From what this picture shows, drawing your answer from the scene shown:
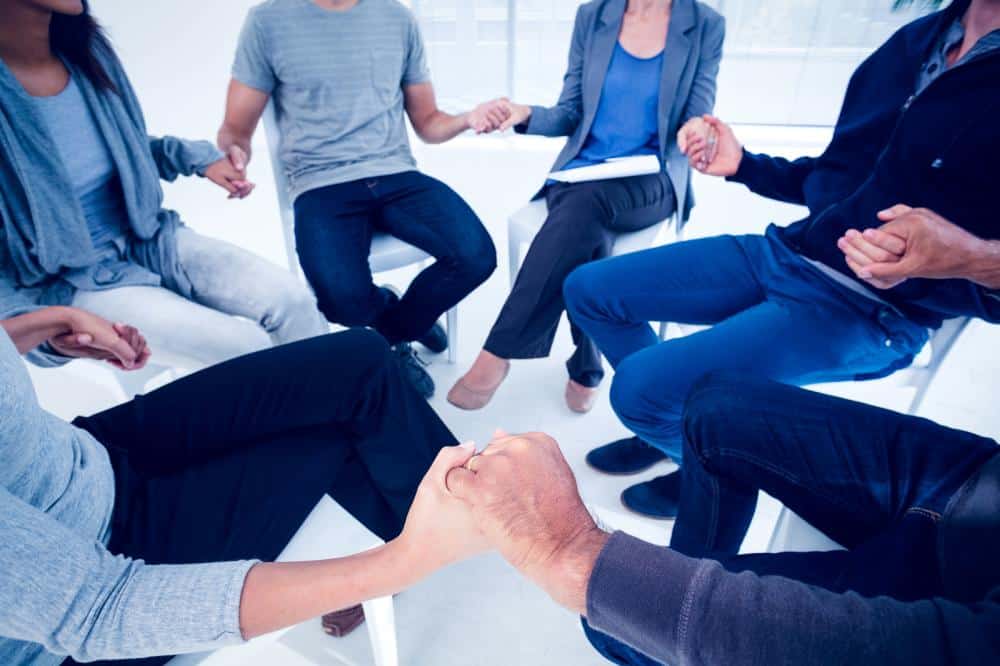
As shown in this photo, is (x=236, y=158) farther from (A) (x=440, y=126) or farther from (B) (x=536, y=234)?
(B) (x=536, y=234)

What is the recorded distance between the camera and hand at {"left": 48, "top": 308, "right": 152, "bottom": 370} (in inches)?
40.5

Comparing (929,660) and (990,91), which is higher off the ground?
(990,91)

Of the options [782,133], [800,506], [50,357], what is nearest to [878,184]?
[800,506]

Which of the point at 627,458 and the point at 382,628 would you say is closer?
the point at 382,628

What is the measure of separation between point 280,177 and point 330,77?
1.16 feet

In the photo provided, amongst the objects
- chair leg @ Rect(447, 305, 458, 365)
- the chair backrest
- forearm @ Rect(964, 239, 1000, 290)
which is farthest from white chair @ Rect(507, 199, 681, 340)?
forearm @ Rect(964, 239, 1000, 290)

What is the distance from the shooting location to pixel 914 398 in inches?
48.3

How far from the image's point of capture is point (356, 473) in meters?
0.99

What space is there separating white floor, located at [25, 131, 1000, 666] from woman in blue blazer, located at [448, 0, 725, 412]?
0.53ft

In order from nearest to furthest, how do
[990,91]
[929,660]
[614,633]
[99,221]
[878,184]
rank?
[929,660] < [614,633] < [990,91] < [878,184] < [99,221]

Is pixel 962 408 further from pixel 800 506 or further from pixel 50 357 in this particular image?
pixel 50 357

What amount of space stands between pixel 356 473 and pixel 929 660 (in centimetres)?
82

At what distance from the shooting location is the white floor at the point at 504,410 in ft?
3.59

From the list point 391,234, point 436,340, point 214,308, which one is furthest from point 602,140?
point 214,308
